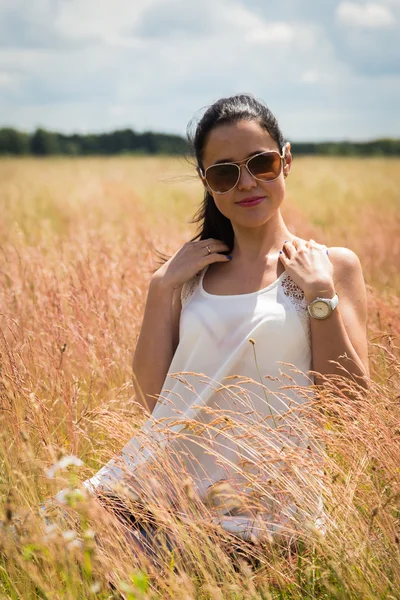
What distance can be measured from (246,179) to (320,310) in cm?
59

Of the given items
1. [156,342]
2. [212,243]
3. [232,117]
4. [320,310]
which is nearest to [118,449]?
[156,342]

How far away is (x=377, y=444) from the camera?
198 centimetres

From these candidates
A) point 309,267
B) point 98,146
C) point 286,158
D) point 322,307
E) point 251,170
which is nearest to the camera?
point 322,307

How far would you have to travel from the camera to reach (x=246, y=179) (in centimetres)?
259

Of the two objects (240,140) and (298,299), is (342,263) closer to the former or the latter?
(298,299)

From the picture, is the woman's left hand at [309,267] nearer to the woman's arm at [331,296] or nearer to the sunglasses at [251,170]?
the woman's arm at [331,296]

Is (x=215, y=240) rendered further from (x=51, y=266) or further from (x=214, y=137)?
(x=51, y=266)

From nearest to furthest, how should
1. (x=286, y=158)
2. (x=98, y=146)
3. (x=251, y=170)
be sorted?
(x=251, y=170), (x=286, y=158), (x=98, y=146)

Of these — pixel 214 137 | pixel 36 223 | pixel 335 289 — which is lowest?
pixel 36 223

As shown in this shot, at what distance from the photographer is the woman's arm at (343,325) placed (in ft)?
7.79

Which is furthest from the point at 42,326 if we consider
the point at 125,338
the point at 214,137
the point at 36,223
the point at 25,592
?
Answer: the point at 36,223

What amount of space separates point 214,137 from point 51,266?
2.67 metres

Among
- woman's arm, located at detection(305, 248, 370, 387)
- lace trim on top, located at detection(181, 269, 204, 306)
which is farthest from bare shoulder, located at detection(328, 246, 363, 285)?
lace trim on top, located at detection(181, 269, 204, 306)

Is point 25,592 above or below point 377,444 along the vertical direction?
below
